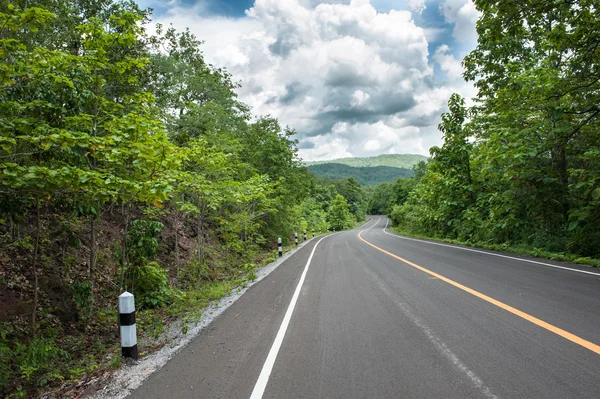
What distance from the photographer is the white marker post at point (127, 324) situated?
3771mm

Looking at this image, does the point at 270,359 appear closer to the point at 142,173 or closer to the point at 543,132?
the point at 142,173

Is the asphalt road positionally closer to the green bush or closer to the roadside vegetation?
the green bush

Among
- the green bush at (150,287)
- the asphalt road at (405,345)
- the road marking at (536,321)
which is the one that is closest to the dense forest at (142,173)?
the green bush at (150,287)

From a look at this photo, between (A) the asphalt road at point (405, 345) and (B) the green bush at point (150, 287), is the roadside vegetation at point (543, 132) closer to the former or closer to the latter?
(A) the asphalt road at point (405, 345)

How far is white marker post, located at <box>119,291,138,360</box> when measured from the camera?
148 inches

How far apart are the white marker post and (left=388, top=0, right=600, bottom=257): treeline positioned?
30.8ft

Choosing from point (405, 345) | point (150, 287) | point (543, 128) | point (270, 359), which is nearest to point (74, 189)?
point (270, 359)

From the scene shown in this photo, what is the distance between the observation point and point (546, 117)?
413 inches

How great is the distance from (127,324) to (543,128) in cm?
1340

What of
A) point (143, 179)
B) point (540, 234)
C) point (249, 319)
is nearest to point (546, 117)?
point (540, 234)

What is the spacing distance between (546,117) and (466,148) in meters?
7.64

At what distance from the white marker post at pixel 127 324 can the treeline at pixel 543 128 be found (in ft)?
30.8

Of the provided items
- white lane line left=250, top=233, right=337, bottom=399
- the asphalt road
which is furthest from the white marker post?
white lane line left=250, top=233, right=337, bottom=399

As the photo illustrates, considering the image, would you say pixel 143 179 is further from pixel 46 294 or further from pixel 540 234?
pixel 540 234
